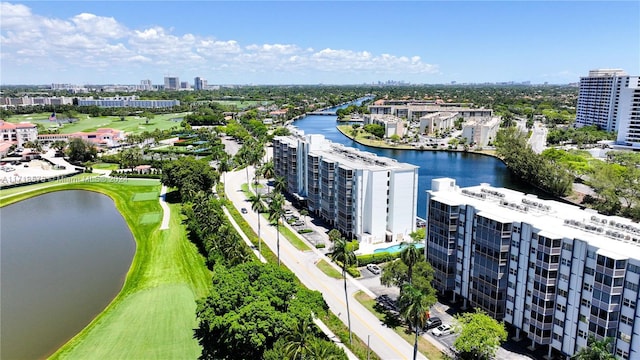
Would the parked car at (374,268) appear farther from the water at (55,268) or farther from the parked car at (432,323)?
the water at (55,268)

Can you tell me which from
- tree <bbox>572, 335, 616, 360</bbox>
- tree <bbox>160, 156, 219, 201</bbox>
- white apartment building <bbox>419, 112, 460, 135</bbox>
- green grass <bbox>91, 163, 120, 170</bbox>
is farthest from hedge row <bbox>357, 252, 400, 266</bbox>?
white apartment building <bbox>419, 112, 460, 135</bbox>

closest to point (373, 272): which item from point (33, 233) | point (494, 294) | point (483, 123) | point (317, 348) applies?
point (494, 294)

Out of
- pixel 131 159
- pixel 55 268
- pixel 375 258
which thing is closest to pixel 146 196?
pixel 131 159

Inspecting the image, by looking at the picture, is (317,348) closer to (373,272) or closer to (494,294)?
(494,294)

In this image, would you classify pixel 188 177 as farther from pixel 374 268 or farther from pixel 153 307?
pixel 374 268

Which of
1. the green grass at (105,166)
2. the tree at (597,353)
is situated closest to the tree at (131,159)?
the green grass at (105,166)

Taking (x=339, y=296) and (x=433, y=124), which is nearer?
(x=339, y=296)

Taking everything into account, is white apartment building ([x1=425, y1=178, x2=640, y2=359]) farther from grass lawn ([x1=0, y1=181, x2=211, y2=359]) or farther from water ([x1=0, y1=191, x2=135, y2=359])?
water ([x1=0, y1=191, x2=135, y2=359])
